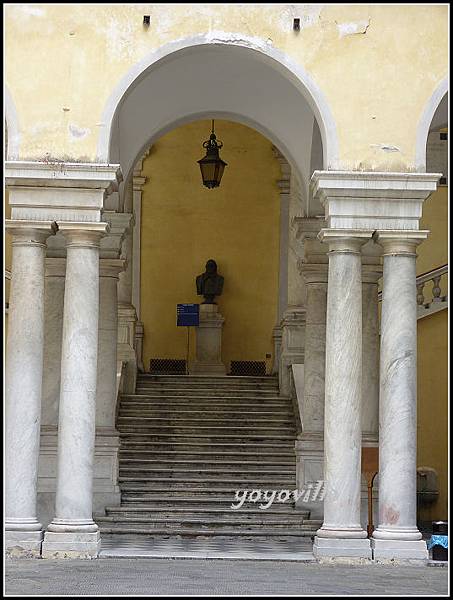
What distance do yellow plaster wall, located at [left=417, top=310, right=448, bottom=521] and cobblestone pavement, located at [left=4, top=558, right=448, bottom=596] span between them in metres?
7.78

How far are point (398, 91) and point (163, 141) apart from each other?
1301cm

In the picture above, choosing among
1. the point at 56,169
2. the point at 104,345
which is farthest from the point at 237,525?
the point at 56,169

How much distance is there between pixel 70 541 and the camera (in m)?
15.5

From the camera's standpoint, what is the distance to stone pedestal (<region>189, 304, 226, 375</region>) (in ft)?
89.2

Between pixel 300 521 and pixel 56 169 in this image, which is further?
pixel 300 521

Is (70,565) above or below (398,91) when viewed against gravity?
below

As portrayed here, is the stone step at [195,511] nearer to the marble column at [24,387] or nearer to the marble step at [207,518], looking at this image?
the marble step at [207,518]

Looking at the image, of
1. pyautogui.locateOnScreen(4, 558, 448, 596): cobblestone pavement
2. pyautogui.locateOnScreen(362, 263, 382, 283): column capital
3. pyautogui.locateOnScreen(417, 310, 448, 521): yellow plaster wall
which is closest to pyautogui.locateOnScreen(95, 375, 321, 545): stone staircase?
pyautogui.locateOnScreen(417, 310, 448, 521): yellow plaster wall

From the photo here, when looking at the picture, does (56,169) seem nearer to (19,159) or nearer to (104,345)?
(19,159)

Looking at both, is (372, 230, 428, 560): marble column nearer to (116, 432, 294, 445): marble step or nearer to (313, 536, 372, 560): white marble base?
(313, 536, 372, 560): white marble base

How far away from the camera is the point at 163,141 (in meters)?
28.6

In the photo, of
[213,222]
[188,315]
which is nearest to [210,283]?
[188,315]

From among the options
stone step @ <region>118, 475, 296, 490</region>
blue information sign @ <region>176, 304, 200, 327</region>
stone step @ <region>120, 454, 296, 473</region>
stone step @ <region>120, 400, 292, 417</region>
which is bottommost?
stone step @ <region>118, 475, 296, 490</region>

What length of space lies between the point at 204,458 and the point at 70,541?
6371 mm
